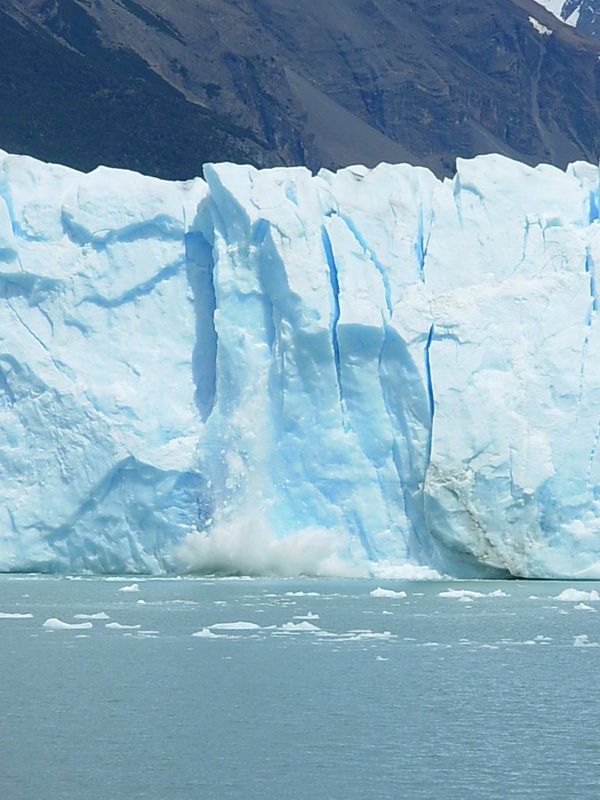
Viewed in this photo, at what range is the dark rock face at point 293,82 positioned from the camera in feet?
183

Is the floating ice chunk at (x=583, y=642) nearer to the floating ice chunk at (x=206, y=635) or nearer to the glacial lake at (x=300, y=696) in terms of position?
the glacial lake at (x=300, y=696)

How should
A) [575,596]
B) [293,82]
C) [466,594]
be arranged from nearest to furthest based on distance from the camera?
[575,596] → [466,594] → [293,82]

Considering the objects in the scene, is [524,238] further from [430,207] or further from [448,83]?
[448,83]

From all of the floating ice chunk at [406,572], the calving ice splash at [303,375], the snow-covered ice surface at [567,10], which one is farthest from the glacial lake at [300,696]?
the snow-covered ice surface at [567,10]

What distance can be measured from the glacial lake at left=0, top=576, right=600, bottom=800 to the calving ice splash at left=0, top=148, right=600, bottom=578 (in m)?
1.54

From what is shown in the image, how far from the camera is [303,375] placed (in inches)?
755

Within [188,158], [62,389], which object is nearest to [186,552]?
[62,389]

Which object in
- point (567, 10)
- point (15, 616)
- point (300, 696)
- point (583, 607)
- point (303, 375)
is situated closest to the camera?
point (300, 696)

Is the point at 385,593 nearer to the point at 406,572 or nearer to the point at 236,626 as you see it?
the point at 406,572

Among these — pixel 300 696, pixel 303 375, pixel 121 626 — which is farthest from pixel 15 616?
pixel 303 375

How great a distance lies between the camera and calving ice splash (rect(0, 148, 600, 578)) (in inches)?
730

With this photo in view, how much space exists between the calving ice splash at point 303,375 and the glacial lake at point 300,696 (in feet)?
5.05

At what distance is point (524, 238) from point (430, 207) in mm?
1245

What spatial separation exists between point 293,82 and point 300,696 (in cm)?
7251
